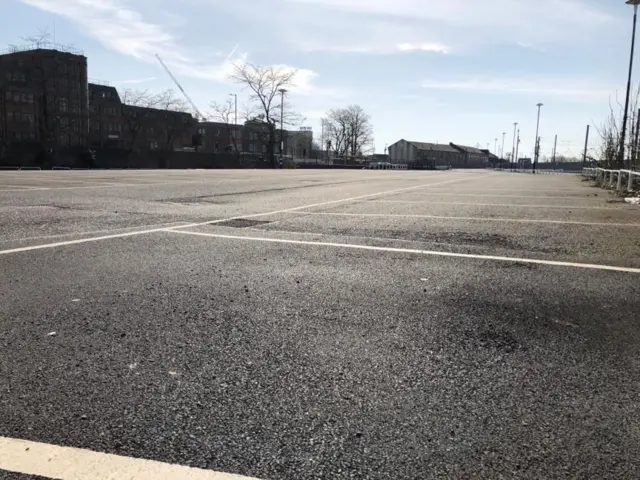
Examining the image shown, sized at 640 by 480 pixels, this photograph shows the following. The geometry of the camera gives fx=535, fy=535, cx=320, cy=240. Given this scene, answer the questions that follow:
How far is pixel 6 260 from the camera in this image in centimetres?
599

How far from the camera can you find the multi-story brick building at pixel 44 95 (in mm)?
65125

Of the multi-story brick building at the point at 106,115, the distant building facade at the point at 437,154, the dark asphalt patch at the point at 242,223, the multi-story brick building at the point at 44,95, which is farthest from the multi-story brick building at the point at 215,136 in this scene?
the dark asphalt patch at the point at 242,223

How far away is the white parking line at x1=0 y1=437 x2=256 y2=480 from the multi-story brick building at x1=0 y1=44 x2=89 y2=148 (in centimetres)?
6854

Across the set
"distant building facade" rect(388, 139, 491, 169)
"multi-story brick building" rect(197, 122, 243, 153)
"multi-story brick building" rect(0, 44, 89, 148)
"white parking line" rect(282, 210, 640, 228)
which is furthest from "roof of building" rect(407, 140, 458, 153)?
"white parking line" rect(282, 210, 640, 228)

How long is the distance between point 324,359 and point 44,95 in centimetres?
6995

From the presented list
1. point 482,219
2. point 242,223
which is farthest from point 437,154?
point 242,223

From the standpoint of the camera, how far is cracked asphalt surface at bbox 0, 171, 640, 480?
94.9 inches

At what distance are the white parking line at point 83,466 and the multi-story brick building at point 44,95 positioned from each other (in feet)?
225

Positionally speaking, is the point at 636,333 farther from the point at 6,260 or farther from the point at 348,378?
the point at 6,260

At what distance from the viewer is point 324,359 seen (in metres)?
3.38

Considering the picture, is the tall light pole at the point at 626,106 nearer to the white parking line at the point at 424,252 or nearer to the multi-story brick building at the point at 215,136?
the white parking line at the point at 424,252

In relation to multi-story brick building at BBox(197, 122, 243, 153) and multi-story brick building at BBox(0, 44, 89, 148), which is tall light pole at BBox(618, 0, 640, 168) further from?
multi-story brick building at BBox(197, 122, 243, 153)

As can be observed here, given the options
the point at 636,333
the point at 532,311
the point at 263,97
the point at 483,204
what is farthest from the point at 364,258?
the point at 263,97

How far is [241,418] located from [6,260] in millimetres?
4634
